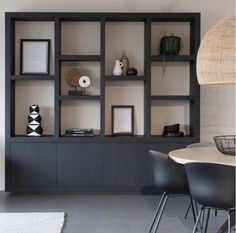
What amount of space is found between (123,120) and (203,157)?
6.80 feet

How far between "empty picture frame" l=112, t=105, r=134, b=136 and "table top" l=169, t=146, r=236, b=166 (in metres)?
1.62

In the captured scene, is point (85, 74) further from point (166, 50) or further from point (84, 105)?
point (166, 50)

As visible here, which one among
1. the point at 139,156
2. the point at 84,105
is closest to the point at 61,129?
the point at 84,105

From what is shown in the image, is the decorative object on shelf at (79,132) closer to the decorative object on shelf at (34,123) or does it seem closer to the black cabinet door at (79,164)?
the black cabinet door at (79,164)

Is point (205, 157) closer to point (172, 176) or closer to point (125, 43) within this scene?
point (172, 176)

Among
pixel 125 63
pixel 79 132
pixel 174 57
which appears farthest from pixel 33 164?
pixel 174 57

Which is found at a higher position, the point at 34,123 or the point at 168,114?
the point at 168,114

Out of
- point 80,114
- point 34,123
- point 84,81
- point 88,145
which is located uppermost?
point 84,81

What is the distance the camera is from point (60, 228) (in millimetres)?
3475

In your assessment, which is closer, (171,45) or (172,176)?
(172,176)

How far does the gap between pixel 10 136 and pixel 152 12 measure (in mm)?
2374

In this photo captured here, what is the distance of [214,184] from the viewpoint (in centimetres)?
268

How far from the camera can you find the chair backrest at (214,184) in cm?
264

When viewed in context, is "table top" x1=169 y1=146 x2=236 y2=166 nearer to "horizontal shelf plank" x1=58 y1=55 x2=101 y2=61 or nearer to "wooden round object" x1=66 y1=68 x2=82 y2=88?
"horizontal shelf plank" x1=58 y1=55 x2=101 y2=61
